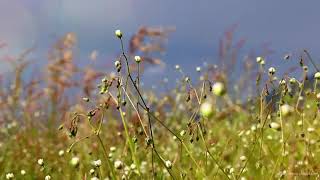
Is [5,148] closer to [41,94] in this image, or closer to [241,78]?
[41,94]

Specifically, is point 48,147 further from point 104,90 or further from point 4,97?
point 104,90

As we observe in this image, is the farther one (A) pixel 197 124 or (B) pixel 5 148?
(B) pixel 5 148

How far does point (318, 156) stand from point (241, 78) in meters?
4.29

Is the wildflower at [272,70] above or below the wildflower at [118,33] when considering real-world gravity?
below

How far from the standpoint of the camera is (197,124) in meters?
2.77

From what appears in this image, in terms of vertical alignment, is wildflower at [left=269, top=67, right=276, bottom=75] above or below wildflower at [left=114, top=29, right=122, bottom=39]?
below

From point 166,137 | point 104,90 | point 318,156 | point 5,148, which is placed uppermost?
point 104,90

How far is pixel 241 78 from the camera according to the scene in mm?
8078

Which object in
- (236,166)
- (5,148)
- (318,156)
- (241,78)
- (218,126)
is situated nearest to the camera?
(318,156)

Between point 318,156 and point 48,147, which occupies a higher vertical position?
point 318,156

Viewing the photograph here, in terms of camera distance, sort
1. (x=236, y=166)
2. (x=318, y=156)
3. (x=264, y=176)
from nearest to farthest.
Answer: (x=264, y=176)
(x=318, y=156)
(x=236, y=166)

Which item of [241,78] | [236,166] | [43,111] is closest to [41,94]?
[43,111]

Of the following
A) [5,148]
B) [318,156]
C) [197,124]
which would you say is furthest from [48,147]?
[197,124]

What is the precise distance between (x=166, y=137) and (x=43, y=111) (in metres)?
1.57
